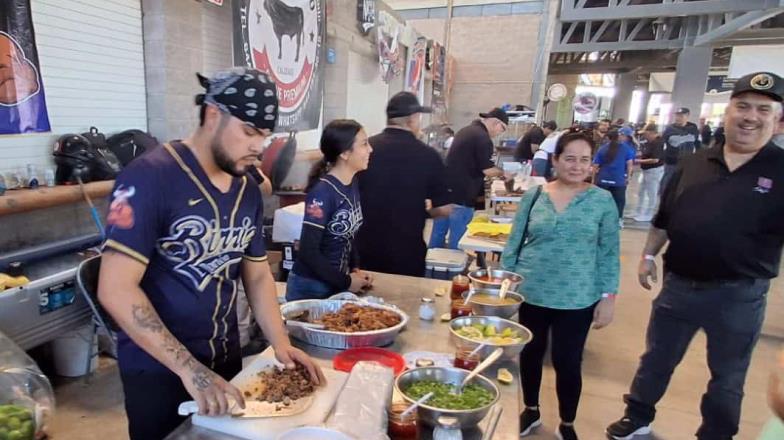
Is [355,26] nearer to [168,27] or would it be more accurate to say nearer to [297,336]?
[168,27]

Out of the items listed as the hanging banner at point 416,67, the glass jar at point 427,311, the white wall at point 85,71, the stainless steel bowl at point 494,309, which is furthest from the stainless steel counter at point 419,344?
the hanging banner at point 416,67

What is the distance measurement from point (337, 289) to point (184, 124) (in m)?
2.36

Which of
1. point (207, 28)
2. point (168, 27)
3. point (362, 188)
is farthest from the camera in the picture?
point (207, 28)

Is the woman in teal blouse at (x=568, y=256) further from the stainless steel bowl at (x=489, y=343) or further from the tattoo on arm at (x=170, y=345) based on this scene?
the tattoo on arm at (x=170, y=345)

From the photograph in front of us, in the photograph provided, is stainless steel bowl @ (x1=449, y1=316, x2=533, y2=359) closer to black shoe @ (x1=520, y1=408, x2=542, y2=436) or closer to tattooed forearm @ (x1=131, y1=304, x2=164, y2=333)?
tattooed forearm @ (x1=131, y1=304, x2=164, y2=333)

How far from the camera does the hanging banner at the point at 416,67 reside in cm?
952

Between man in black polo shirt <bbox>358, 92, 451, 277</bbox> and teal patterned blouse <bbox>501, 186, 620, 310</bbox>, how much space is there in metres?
0.52

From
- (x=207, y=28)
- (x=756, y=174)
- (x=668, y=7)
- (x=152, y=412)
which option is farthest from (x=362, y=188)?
(x=668, y=7)

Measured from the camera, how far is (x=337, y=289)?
191 centimetres

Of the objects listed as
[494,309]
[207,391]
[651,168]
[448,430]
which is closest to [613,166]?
[651,168]

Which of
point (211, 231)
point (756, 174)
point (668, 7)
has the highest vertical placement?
point (668, 7)

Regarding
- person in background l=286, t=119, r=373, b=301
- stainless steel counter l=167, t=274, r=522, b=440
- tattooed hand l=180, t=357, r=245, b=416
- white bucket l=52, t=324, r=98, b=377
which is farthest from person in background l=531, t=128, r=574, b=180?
tattooed hand l=180, t=357, r=245, b=416

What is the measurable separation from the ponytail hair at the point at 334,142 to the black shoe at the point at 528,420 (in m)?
1.56

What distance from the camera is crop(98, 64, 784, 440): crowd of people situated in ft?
3.63
